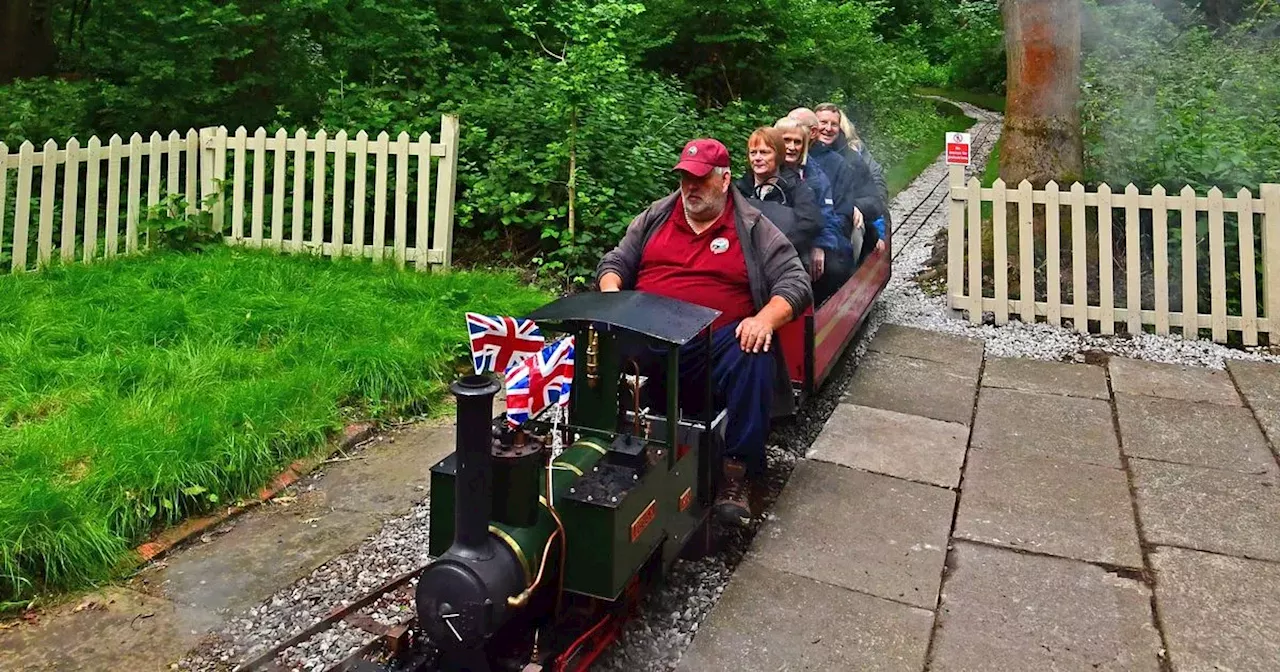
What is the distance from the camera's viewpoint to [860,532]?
3.39 meters

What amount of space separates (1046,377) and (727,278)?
2.68 metres

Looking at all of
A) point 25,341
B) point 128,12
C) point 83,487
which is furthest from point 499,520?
point 128,12

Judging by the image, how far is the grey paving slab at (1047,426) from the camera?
4195mm

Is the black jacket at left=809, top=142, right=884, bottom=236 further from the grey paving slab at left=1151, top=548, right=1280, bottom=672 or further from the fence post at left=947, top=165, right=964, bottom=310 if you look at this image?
the grey paving slab at left=1151, top=548, right=1280, bottom=672

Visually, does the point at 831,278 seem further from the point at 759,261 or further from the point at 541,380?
the point at 541,380

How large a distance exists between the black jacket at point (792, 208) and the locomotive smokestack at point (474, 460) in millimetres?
2775

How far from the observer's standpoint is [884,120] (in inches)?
631

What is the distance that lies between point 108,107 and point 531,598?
7.19m

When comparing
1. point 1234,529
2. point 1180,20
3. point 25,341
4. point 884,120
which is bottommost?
point 1234,529

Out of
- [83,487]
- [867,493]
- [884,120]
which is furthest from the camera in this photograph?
[884,120]

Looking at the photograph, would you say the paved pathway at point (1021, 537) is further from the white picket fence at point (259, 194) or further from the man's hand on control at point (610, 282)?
the white picket fence at point (259, 194)

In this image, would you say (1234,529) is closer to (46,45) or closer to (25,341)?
(25,341)

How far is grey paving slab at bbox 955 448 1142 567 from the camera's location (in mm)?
3289

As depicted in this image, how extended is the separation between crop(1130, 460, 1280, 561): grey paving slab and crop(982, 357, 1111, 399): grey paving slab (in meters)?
1.07
